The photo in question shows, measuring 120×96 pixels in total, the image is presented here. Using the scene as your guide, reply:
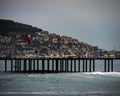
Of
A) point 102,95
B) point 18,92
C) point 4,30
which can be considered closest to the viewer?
point 102,95

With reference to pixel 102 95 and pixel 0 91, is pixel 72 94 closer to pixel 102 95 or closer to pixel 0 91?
pixel 102 95

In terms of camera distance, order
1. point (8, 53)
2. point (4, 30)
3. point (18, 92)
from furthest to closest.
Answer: point (8, 53) < point (4, 30) < point (18, 92)

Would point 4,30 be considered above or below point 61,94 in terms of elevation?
above

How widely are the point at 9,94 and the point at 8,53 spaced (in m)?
56.3

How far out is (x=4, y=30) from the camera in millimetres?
90938

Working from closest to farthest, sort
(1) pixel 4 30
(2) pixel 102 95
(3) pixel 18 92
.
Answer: (2) pixel 102 95 < (3) pixel 18 92 < (1) pixel 4 30

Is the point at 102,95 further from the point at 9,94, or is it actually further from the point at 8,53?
the point at 8,53

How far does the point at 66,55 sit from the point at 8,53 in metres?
12.5

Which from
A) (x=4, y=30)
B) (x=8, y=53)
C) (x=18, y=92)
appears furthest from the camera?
(x=8, y=53)

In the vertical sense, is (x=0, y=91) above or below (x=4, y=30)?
below

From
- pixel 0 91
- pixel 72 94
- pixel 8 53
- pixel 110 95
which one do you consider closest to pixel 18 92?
pixel 0 91

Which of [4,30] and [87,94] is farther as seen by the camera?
[4,30]

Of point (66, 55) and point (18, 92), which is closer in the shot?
point (18, 92)

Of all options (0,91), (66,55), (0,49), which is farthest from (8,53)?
(0,91)
